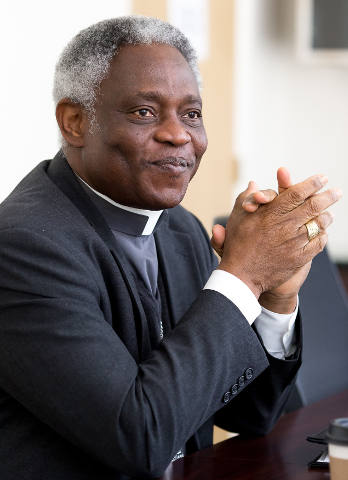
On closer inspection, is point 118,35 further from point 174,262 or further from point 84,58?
point 174,262

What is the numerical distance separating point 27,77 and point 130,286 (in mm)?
1733

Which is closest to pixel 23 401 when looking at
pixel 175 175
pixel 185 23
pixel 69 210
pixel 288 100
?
pixel 69 210

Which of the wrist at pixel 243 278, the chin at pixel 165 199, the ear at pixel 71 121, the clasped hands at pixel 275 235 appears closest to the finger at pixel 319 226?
the clasped hands at pixel 275 235

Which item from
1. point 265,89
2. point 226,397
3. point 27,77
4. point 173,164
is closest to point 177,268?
point 173,164

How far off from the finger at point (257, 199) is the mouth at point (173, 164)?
135 mm

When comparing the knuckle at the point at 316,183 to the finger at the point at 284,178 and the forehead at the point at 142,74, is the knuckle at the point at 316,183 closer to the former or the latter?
the finger at the point at 284,178

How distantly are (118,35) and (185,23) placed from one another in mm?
2700

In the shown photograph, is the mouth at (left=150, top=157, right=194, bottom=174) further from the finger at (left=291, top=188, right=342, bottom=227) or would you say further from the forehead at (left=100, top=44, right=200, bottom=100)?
the finger at (left=291, top=188, right=342, bottom=227)

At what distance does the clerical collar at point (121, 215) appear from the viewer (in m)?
1.69

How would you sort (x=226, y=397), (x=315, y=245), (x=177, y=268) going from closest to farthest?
1. (x=226, y=397)
2. (x=315, y=245)
3. (x=177, y=268)

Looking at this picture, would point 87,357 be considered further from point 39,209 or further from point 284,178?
point 284,178

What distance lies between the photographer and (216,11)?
14.3 ft

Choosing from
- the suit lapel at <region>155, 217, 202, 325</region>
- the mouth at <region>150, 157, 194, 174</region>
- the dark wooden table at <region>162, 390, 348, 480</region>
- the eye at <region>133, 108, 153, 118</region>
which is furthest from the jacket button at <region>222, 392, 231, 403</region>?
the eye at <region>133, 108, 153, 118</region>

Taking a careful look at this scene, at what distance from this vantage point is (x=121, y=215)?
1707 millimetres
